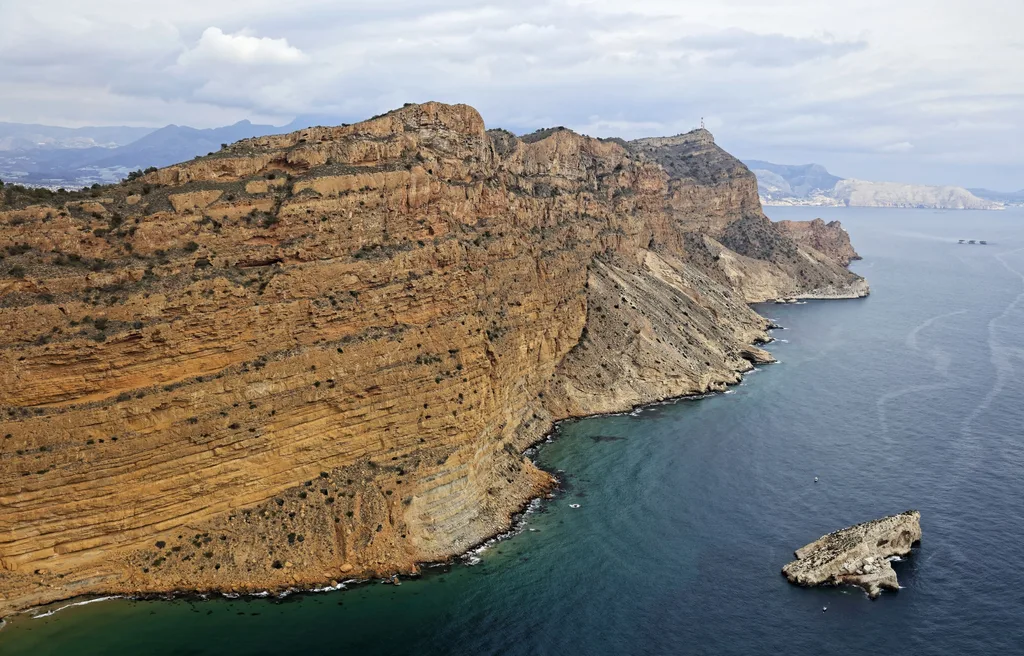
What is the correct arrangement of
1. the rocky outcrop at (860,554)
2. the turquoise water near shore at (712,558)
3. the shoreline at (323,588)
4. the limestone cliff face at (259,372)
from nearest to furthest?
the turquoise water near shore at (712,558) → the shoreline at (323,588) → the limestone cliff face at (259,372) → the rocky outcrop at (860,554)

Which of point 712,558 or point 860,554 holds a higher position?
point 860,554

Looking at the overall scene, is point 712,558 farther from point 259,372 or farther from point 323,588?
point 259,372

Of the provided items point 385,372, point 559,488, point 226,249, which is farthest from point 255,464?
point 559,488

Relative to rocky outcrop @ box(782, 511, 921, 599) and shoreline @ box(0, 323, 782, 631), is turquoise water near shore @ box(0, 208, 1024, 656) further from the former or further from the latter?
rocky outcrop @ box(782, 511, 921, 599)

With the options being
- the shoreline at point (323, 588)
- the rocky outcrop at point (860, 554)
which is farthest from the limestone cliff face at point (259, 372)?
the rocky outcrop at point (860, 554)

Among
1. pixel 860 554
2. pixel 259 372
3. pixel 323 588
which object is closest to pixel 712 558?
pixel 860 554

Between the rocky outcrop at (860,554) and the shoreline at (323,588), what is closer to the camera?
the shoreline at (323,588)

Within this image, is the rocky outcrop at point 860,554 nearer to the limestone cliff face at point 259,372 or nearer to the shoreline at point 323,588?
the shoreline at point 323,588
